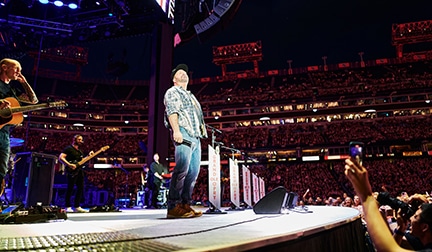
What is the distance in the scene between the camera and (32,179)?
5.44m

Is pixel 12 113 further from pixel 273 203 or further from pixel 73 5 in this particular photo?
pixel 73 5

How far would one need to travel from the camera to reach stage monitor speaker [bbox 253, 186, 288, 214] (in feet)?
10.4

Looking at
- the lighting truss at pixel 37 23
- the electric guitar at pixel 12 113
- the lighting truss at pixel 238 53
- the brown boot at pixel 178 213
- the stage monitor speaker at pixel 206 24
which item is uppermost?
the lighting truss at pixel 238 53

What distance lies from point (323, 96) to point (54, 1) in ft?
101

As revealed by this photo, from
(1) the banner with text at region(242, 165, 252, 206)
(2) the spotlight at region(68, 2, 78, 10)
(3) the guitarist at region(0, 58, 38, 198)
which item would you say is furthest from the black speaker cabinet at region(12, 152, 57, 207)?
(2) the spotlight at region(68, 2, 78, 10)

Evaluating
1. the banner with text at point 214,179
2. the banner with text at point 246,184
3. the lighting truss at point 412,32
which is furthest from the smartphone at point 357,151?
the lighting truss at point 412,32

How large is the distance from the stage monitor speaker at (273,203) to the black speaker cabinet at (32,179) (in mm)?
4242

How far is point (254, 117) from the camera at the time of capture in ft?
116

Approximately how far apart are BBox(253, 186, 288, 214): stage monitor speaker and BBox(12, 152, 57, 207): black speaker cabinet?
4.24 m

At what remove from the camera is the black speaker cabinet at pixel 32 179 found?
17.8 ft

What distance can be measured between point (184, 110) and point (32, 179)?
3.89 m

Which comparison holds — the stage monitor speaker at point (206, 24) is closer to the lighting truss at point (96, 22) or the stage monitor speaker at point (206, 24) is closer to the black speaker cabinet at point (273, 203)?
the lighting truss at point (96, 22)

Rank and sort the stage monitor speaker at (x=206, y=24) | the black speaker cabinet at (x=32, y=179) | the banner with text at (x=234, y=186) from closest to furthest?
the banner with text at (x=234, y=186) < the black speaker cabinet at (x=32, y=179) < the stage monitor speaker at (x=206, y=24)

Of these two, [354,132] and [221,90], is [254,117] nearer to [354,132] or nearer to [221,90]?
[221,90]
